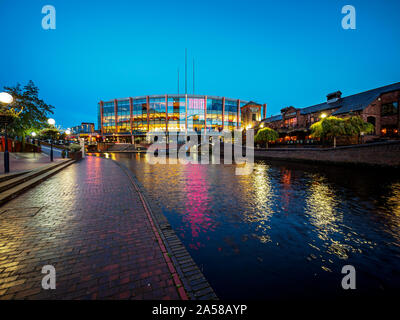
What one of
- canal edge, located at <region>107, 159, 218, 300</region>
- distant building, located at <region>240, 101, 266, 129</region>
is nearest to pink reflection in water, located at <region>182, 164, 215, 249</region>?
canal edge, located at <region>107, 159, 218, 300</region>

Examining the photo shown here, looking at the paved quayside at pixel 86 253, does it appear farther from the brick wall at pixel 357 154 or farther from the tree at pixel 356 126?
the tree at pixel 356 126

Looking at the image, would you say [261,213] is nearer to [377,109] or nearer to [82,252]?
[82,252]

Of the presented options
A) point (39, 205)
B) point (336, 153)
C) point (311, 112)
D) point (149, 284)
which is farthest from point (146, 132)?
point (149, 284)

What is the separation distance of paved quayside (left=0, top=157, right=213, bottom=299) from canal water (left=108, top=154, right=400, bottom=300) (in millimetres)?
765

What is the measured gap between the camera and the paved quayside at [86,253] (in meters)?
2.45

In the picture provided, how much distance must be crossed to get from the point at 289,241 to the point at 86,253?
4266mm

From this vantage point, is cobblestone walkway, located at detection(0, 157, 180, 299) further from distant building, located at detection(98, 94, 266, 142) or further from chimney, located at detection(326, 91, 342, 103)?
distant building, located at detection(98, 94, 266, 142)

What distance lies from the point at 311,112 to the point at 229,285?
42527mm

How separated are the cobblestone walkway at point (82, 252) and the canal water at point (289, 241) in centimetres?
94

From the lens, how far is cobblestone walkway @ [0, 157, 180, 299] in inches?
96.5

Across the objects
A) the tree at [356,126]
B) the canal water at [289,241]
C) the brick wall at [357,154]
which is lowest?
the canal water at [289,241]

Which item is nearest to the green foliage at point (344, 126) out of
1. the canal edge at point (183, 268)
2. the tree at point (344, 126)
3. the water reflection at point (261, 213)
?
the tree at point (344, 126)
